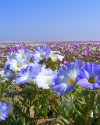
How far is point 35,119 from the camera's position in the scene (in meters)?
2.89

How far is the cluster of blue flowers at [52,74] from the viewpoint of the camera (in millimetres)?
1854

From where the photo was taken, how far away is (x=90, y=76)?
1.87 m

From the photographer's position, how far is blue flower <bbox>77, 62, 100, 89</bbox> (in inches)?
69.9

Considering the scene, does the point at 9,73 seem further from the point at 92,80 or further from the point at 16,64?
the point at 92,80

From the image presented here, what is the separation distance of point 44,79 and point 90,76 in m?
0.51

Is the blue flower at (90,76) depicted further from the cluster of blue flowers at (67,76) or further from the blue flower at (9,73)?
the blue flower at (9,73)

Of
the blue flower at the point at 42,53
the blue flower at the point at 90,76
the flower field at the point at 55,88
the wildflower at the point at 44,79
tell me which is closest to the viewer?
the blue flower at the point at 90,76

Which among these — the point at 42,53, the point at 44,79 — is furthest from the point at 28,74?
the point at 42,53

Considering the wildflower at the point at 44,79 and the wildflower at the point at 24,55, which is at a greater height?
the wildflower at the point at 24,55

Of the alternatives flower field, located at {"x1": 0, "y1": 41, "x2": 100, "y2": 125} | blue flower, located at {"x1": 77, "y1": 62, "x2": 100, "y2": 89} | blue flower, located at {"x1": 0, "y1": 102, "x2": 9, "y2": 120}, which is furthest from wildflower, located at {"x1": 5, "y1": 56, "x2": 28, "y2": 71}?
blue flower, located at {"x1": 77, "y1": 62, "x2": 100, "y2": 89}

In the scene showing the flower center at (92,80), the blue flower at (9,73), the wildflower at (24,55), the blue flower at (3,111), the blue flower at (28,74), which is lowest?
the blue flower at (3,111)

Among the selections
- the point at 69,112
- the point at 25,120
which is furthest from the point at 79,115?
the point at 25,120

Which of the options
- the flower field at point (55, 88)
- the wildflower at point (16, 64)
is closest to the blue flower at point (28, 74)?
the flower field at point (55, 88)

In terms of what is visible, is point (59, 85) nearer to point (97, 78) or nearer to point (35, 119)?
point (97, 78)
